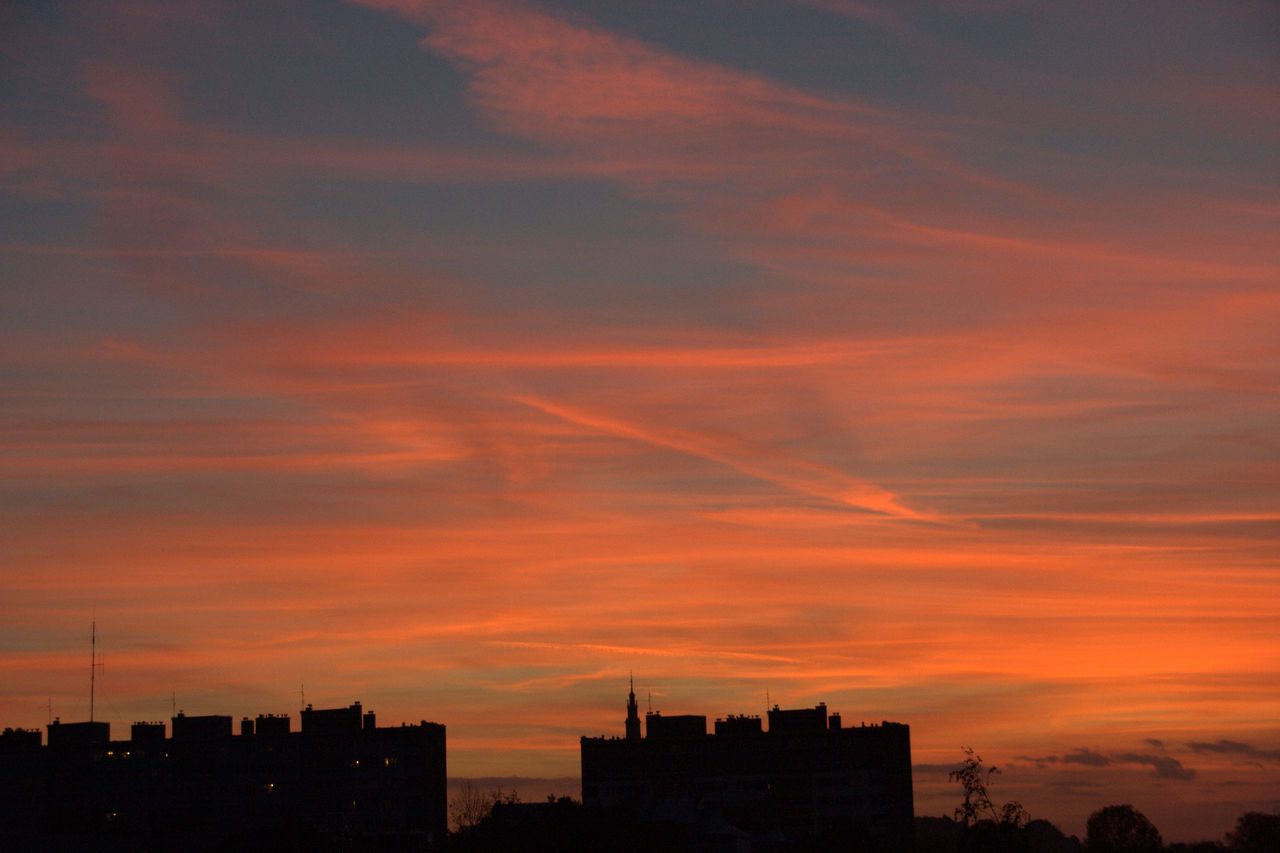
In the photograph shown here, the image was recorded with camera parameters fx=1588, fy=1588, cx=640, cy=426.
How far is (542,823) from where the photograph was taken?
4235 inches

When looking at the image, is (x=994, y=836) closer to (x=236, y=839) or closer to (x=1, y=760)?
(x=236, y=839)

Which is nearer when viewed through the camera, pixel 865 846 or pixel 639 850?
pixel 639 850

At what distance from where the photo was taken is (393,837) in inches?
6176

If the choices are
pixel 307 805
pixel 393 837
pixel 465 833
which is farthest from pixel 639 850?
pixel 307 805

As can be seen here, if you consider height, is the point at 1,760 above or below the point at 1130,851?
above

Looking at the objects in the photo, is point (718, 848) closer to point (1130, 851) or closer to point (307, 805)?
point (1130, 851)

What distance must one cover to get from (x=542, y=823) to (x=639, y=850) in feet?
22.3

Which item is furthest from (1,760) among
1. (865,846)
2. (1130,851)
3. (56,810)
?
(1130,851)

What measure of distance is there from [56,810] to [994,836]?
13348cm

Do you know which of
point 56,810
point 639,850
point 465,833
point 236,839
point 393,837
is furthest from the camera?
point 56,810

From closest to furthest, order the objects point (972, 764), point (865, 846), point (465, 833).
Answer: point (972, 764), point (465, 833), point (865, 846)

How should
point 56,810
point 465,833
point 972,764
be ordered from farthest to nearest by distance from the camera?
point 56,810
point 465,833
point 972,764

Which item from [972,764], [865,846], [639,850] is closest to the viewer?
[972,764]

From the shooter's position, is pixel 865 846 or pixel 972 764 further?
pixel 865 846
